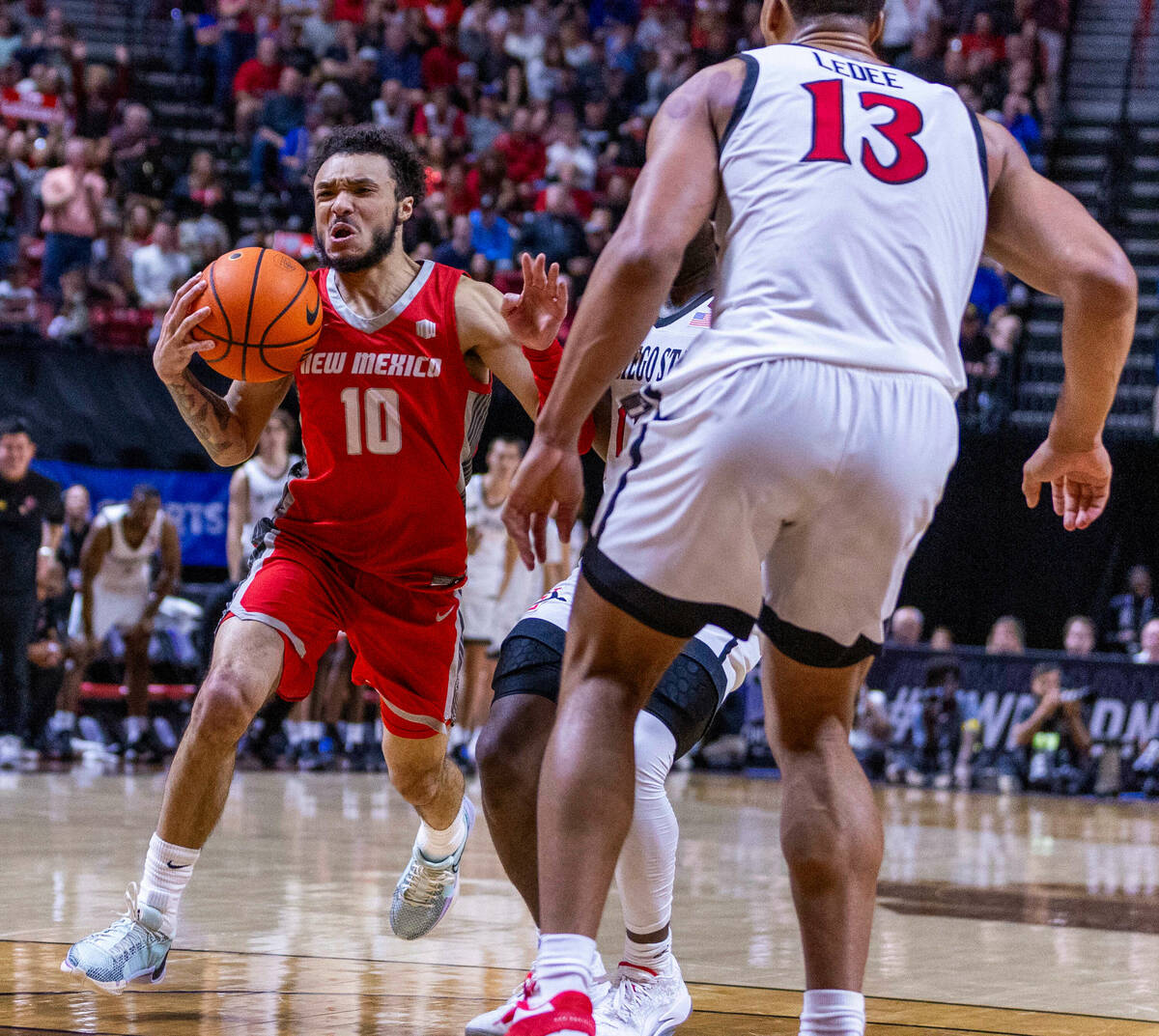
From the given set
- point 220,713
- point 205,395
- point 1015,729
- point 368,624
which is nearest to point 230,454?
point 205,395

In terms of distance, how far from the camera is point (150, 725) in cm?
1120

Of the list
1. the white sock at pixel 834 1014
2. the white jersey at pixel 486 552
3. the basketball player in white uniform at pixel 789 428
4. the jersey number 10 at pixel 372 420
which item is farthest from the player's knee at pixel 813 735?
the white jersey at pixel 486 552

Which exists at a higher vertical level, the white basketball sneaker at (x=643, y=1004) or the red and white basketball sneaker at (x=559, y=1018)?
the red and white basketball sneaker at (x=559, y=1018)

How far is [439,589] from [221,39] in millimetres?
14034

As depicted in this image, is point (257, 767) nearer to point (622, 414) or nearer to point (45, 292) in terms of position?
point (45, 292)

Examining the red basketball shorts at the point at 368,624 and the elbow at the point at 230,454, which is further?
the elbow at the point at 230,454

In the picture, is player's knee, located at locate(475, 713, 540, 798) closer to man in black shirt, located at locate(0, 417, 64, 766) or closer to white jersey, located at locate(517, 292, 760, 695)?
white jersey, located at locate(517, 292, 760, 695)

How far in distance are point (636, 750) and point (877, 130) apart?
1505 mm

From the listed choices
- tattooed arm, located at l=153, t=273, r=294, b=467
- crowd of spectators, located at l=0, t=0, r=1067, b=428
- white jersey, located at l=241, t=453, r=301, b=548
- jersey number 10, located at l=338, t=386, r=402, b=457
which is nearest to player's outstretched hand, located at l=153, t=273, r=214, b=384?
tattooed arm, located at l=153, t=273, r=294, b=467

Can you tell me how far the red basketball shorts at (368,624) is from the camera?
435 centimetres

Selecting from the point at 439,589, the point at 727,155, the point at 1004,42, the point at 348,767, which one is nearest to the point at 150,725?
the point at 348,767

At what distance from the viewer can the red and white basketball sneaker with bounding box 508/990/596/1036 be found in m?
2.63

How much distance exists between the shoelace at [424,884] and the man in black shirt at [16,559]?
605 centimetres

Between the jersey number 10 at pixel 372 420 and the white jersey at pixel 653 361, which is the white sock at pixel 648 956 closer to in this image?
the white jersey at pixel 653 361
